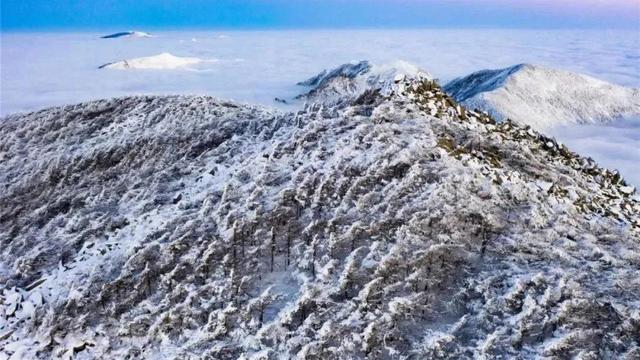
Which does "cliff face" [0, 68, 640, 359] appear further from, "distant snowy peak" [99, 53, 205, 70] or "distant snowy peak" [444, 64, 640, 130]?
"distant snowy peak" [99, 53, 205, 70]

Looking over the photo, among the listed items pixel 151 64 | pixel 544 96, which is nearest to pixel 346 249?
pixel 544 96

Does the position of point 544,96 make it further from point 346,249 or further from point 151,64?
point 151,64

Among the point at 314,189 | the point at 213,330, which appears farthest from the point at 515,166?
the point at 213,330

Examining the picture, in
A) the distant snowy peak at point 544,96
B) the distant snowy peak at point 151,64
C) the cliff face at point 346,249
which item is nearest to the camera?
the cliff face at point 346,249

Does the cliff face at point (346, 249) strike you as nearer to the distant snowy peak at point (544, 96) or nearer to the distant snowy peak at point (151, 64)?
the distant snowy peak at point (544, 96)

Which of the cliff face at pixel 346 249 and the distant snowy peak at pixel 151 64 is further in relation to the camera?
the distant snowy peak at pixel 151 64

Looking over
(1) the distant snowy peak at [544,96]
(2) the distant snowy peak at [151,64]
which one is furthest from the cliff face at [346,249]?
(2) the distant snowy peak at [151,64]

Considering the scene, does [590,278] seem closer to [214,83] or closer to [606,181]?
[606,181]
